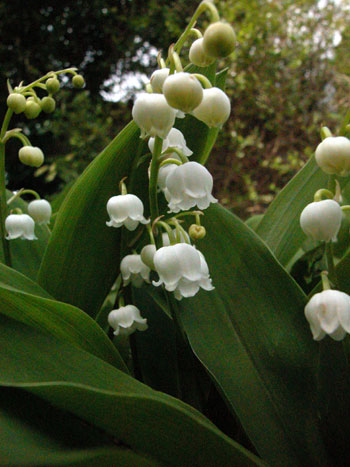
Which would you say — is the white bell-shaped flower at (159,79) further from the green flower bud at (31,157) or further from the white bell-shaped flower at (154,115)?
the green flower bud at (31,157)

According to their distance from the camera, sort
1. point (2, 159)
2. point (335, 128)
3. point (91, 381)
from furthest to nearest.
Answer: point (335, 128), point (2, 159), point (91, 381)

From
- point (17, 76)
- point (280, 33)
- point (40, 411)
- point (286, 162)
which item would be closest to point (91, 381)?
point (40, 411)

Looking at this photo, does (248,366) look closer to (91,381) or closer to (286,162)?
(91,381)

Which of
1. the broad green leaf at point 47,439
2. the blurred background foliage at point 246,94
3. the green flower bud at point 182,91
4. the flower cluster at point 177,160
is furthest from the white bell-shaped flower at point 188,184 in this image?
the blurred background foliage at point 246,94

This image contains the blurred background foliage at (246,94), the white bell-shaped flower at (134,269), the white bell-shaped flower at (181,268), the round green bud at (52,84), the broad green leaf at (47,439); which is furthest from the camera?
the blurred background foliage at (246,94)

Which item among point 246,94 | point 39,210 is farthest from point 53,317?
point 246,94

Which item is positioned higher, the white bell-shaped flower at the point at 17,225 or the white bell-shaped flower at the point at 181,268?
the white bell-shaped flower at the point at 181,268

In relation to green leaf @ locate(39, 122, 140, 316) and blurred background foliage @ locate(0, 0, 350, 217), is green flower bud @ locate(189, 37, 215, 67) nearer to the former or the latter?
green leaf @ locate(39, 122, 140, 316)

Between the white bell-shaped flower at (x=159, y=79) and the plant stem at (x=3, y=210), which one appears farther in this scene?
the plant stem at (x=3, y=210)
